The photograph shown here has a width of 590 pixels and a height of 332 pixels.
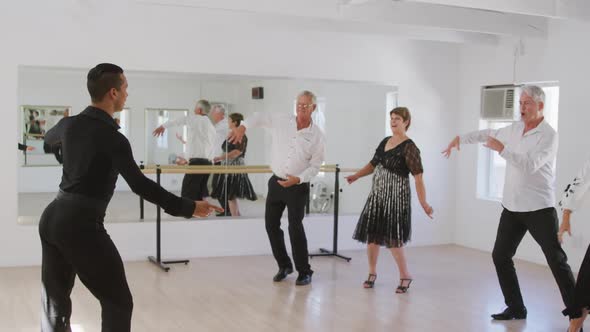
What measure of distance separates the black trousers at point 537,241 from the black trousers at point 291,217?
1691mm

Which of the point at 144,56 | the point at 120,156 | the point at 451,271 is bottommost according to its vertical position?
the point at 451,271

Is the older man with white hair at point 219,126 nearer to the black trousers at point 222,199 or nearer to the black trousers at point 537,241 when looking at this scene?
the black trousers at point 222,199

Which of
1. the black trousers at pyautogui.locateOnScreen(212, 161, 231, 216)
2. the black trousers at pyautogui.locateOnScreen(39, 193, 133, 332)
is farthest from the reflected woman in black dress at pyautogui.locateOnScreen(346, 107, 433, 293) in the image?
the black trousers at pyautogui.locateOnScreen(39, 193, 133, 332)

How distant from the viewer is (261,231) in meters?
7.10

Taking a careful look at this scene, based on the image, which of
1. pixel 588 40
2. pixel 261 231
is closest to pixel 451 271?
pixel 261 231

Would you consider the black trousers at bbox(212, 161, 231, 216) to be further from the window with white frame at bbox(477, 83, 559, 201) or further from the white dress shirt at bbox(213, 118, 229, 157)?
the window with white frame at bbox(477, 83, 559, 201)

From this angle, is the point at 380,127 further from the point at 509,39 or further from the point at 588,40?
the point at 588,40

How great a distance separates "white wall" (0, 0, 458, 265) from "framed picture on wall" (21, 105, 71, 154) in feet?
0.45

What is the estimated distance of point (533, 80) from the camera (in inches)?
273

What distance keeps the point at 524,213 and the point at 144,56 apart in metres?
3.93

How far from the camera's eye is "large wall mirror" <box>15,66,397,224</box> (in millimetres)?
6250

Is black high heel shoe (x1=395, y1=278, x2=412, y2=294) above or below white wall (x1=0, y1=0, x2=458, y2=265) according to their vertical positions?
below

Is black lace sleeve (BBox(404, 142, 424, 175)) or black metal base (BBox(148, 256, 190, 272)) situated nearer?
black lace sleeve (BBox(404, 142, 424, 175))

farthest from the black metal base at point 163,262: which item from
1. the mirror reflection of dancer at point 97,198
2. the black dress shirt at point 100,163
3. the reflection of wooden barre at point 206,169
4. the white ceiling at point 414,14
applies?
the black dress shirt at point 100,163
